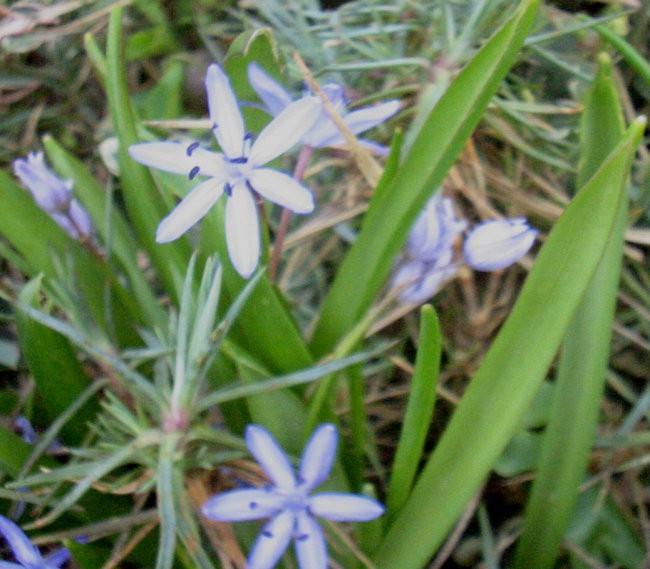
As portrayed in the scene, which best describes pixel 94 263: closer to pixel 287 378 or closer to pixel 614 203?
pixel 287 378

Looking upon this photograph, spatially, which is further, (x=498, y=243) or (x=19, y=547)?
(x=498, y=243)

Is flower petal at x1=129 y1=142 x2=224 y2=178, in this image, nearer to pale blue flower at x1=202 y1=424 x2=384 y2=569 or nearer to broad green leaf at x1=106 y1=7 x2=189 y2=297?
broad green leaf at x1=106 y1=7 x2=189 y2=297

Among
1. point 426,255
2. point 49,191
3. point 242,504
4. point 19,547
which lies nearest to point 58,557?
point 19,547

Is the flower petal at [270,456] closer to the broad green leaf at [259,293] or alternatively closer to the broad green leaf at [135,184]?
the broad green leaf at [259,293]

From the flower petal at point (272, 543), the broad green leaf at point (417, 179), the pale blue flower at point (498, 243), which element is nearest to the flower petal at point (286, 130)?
the broad green leaf at point (417, 179)

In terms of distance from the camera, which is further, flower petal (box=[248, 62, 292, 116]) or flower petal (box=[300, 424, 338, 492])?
flower petal (box=[248, 62, 292, 116])

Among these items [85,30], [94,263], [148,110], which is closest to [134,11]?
[85,30]

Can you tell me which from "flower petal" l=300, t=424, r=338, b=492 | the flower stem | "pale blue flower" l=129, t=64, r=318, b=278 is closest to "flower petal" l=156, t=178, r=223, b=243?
"pale blue flower" l=129, t=64, r=318, b=278

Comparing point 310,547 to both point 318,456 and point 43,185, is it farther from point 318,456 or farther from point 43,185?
point 43,185
